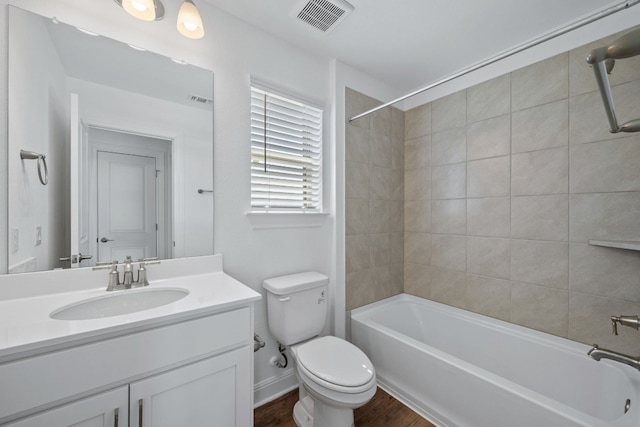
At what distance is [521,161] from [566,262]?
0.70 m

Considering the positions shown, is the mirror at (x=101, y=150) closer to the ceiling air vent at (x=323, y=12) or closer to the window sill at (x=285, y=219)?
the window sill at (x=285, y=219)

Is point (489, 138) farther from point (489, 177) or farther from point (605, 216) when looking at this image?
point (605, 216)

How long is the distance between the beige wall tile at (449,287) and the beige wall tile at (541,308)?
0.34 meters

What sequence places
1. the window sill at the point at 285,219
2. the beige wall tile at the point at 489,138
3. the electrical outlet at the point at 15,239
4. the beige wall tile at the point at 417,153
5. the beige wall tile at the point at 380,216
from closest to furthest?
the electrical outlet at the point at 15,239, the window sill at the point at 285,219, the beige wall tile at the point at 489,138, the beige wall tile at the point at 380,216, the beige wall tile at the point at 417,153

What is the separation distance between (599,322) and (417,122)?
1.87 metres

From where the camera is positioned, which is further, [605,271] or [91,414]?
[605,271]

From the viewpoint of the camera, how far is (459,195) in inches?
83.7

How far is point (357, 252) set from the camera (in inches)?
84.0

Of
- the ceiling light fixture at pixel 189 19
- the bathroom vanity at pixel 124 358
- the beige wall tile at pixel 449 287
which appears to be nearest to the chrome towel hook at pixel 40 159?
the bathroom vanity at pixel 124 358

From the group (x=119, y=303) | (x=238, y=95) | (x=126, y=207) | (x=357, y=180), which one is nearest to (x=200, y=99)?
(x=238, y=95)

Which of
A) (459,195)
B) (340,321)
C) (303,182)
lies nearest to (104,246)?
(303,182)

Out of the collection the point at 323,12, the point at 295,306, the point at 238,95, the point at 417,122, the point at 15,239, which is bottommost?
the point at 295,306

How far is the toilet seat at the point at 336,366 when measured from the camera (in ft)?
4.06

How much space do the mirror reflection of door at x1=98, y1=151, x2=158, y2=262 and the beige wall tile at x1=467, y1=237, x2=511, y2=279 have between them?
2176 mm
